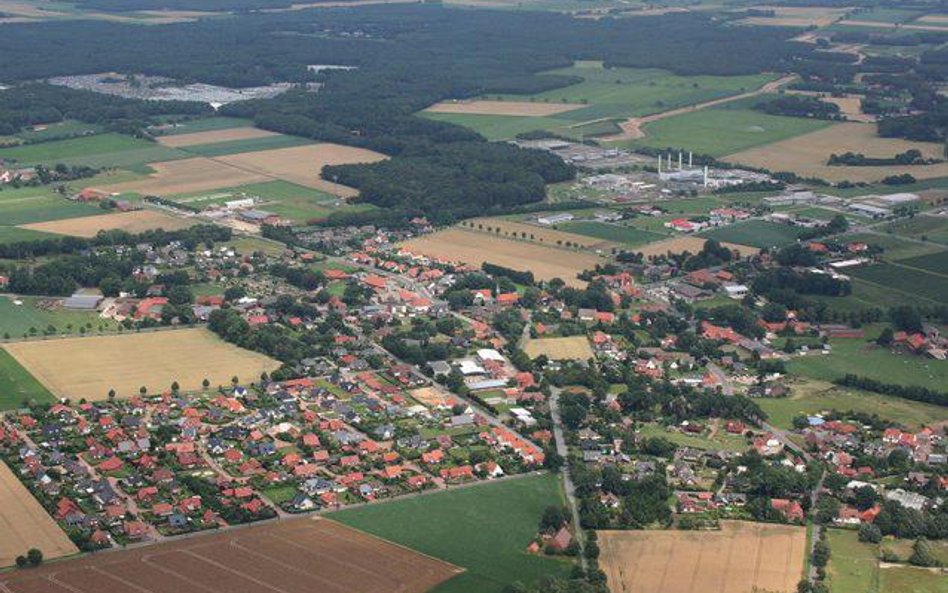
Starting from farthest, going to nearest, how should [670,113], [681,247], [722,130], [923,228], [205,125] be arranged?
[670,113] < [205,125] < [722,130] < [923,228] < [681,247]

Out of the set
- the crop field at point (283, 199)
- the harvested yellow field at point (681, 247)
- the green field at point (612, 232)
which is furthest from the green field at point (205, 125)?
the harvested yellow field at point (681, 247)

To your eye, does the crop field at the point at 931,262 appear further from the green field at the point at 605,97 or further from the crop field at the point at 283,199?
the green field at the point at 605,97

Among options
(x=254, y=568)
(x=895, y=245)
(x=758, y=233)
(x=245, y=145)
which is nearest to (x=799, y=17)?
(x=245, y=145)

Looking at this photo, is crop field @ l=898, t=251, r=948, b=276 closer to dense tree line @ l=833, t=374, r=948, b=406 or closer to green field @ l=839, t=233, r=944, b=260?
green field @ l=839, t=233, r=944, b=260

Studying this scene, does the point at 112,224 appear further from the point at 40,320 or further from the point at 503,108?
the point at 503,108

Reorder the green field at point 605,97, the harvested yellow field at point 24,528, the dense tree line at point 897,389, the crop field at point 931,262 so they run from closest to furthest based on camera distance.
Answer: the harvested yellow field at point 24,528
the dense tree line at point 897,389
the crop field at point 931,262
the green field at point 605,97

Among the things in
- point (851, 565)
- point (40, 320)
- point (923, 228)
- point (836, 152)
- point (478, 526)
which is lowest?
point (836, 152)
